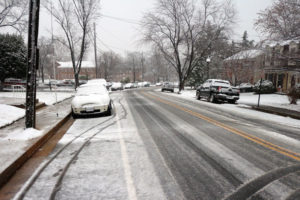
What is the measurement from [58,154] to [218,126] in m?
5.31

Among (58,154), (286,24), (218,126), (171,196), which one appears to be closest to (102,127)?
(58,154)

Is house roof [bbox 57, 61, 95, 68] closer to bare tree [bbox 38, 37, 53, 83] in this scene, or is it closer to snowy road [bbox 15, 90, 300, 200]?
bare tree [bbox 38, 37, 53, 83]

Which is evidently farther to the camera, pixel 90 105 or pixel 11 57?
pixel 11 57

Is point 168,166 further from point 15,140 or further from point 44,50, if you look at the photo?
point 44,50

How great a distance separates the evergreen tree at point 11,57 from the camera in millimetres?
23047

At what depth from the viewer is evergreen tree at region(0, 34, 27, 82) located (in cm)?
2305

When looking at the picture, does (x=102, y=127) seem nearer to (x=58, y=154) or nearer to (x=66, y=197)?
(x=58, y=154)

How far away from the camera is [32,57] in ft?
18.2

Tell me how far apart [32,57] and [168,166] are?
4.73 metres

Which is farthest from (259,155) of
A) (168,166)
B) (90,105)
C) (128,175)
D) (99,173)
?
(90,105)

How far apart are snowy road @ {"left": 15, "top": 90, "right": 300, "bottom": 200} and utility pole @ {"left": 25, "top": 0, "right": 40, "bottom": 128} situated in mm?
1306

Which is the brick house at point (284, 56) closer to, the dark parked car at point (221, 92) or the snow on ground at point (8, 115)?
the dark parked car at point (221, 92)

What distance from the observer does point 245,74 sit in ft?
80.3

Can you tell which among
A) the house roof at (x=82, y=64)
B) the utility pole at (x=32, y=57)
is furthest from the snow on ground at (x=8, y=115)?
the house roof at (x=82, y=64)
